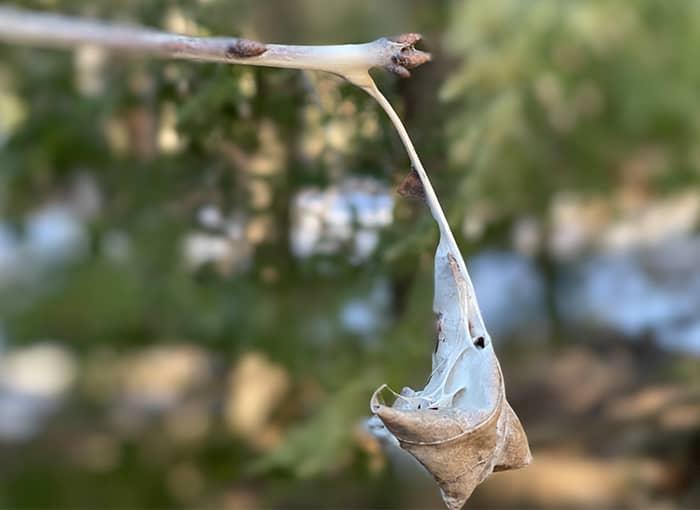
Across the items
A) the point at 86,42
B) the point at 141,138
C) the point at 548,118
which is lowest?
the point at 86,42

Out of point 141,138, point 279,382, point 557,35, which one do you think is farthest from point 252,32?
point 557,35

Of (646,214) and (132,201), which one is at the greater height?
(646,214)

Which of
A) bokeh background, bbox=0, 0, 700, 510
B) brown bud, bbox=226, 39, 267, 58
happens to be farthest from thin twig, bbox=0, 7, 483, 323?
bokeh background, bbox=0, 0, 700, 510

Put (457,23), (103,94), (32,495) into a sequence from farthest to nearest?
(32,495) → (457,23) → (103,94)

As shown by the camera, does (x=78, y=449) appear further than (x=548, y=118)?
Yes

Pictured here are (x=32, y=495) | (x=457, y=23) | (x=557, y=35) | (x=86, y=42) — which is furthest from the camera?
(x=557, y=35)

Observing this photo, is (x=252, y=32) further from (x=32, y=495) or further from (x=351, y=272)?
(x=32, y=495)

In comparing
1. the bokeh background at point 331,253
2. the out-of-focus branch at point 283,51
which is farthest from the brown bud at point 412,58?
the bokeh background at point 331,253
